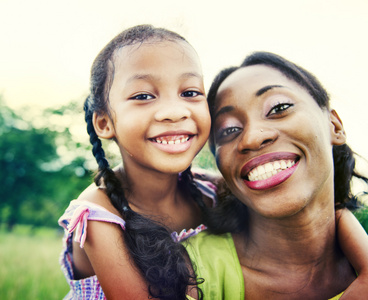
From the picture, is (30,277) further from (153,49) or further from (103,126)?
(153,49)

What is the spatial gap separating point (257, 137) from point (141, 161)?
0.82 metres

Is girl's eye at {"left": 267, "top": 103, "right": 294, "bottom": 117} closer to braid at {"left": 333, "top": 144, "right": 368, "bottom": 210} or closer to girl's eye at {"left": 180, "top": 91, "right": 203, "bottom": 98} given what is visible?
girl's eye at {"left": 180, "top": 91, "right": 203, "bottom": 98}

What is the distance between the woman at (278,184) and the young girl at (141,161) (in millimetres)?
Answer: 208

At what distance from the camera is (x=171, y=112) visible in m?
2.20

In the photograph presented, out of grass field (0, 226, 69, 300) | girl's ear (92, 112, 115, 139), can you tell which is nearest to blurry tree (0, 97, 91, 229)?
grass field (0, 226, 69, 300)

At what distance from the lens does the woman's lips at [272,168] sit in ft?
6.66

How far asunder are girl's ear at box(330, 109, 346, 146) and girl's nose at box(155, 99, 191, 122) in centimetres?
96

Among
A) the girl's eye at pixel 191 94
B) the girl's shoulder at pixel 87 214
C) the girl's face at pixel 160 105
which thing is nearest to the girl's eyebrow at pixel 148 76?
the girl's face at pixel 160 105

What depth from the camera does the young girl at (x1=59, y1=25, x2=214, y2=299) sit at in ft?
6.95

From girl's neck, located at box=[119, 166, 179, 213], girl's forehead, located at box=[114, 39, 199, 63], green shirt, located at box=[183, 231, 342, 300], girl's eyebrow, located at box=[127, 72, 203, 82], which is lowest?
green shirt, located at box=[183, 231, 342, 300]

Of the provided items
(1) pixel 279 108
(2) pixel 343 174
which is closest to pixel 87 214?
(1) pixel 279 108

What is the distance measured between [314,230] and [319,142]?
56cm

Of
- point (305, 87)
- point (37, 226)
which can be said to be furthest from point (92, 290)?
point (37, 226)

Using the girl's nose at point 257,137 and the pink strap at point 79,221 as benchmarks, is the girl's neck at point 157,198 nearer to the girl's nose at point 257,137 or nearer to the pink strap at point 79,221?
the pink strap at point 79,221
